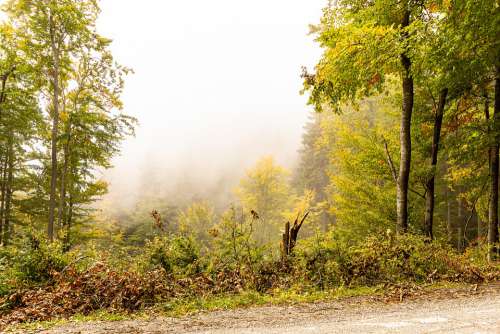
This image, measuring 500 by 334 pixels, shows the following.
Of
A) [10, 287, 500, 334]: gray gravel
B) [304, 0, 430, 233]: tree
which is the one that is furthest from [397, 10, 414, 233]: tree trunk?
[10, 287, 500, 334]: gray gravel

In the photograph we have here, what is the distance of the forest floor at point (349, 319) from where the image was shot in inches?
140

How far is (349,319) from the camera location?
4129 millimetres

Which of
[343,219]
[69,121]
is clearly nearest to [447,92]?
[343,219]

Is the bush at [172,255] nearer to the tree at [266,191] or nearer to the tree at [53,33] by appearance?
the tree at [53,33]

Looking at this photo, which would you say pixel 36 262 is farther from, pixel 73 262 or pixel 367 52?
pixel 367 52

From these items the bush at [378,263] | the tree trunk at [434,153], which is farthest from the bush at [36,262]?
the tree trunk at [434,153]

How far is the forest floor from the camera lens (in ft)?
11.6

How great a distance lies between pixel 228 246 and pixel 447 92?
8.06m

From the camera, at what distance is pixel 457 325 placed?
342 centimetres

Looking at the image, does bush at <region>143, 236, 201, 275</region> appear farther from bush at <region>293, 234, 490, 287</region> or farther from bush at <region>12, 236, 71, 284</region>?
bush at <region>293, 234, 490, 287</region>

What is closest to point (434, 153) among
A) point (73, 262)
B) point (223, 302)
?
point (223, 302)

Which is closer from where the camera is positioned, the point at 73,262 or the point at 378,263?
the point at 378,263

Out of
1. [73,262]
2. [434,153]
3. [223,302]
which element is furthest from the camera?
[434,153]

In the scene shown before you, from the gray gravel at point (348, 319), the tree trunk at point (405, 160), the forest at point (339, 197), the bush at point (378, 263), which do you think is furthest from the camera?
the tree trunk at point (405, 160)
